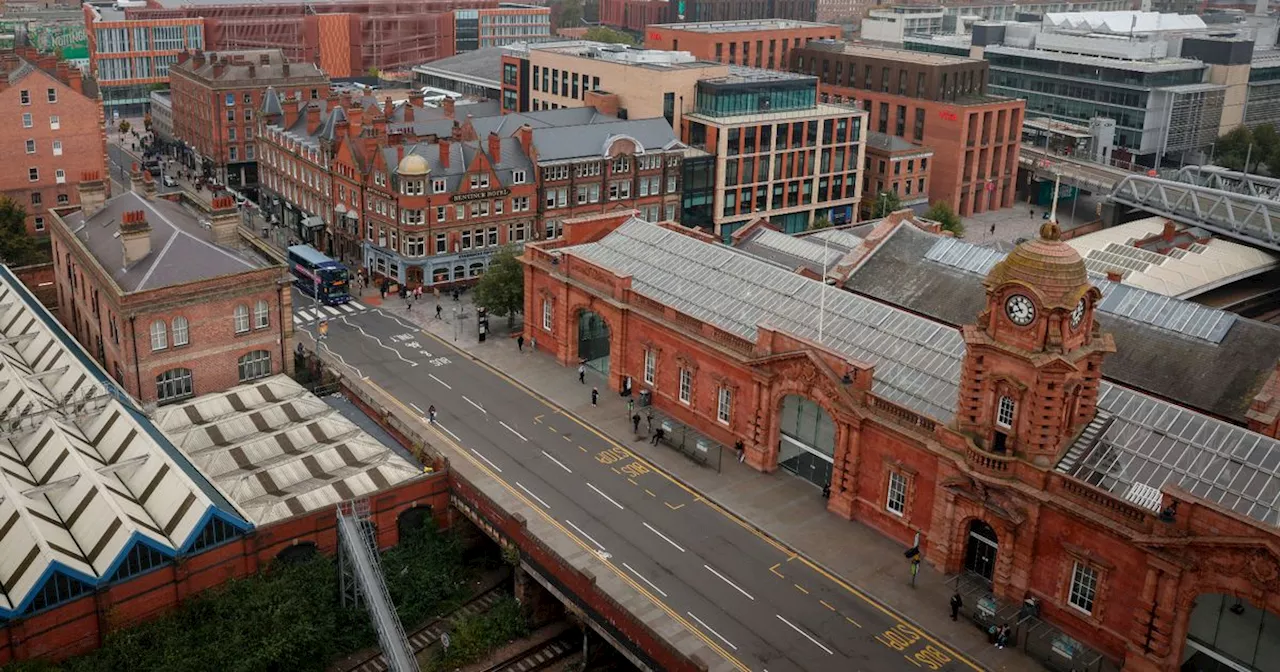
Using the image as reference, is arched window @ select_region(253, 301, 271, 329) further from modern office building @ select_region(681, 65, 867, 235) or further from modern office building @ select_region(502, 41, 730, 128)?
modern office building @ select_region(502, 41, 730, 128)

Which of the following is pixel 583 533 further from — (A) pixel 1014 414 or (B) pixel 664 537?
(A) pixel 1014 414

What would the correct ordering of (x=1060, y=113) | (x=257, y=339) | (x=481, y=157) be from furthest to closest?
1. (x=1060, y=113)
2. (x=481, y=157)
3. (x=257, y=339)

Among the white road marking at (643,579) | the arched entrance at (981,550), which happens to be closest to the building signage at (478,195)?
the white road marking at (643,579)

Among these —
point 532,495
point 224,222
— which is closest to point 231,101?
point 224,222

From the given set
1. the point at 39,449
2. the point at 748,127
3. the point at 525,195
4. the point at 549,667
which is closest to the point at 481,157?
the point at 525,195

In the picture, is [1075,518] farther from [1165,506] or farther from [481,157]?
[481,157]
